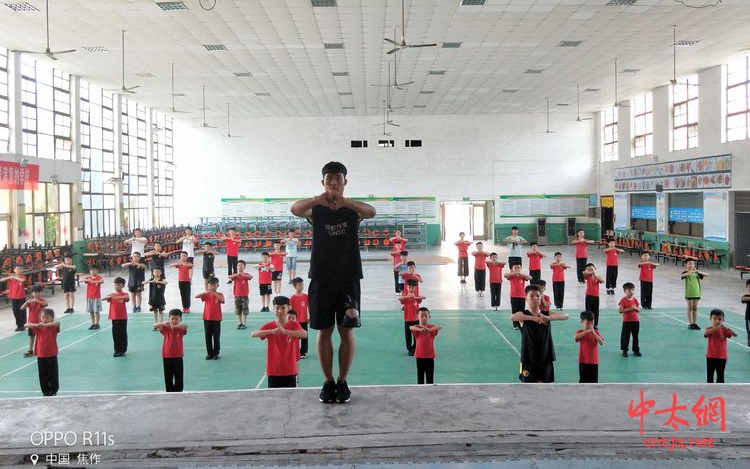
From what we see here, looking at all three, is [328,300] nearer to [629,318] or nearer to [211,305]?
[211,305]

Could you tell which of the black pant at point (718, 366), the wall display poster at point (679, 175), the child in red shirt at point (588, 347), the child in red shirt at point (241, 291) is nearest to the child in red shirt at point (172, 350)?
the child in red shirt at point (241, 291)

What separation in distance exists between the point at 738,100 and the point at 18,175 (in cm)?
2503

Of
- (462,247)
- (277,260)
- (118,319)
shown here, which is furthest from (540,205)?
(118,319)

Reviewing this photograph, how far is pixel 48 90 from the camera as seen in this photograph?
21344 millimetres

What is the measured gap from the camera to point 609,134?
106ft

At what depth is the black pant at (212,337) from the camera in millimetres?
10016

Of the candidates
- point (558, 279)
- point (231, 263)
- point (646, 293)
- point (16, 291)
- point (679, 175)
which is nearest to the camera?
point (16, 291)

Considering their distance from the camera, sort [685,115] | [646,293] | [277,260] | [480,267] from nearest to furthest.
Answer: [646,293] < [480,267] < [277,260] < [685,115]

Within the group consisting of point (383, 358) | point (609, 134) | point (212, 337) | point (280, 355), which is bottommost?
point (383, 358)

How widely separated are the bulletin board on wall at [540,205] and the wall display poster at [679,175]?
131 inches

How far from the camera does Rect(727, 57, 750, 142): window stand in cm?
2014

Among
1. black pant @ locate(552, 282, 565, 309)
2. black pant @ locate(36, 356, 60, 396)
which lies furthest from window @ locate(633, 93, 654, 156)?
black pant @ locate(36, 356, 60, 396)

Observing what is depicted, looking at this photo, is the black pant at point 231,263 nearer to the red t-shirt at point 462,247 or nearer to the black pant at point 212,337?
the red t-shirt at point 462,247

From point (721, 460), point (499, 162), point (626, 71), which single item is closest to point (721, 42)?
point (626, 71)
